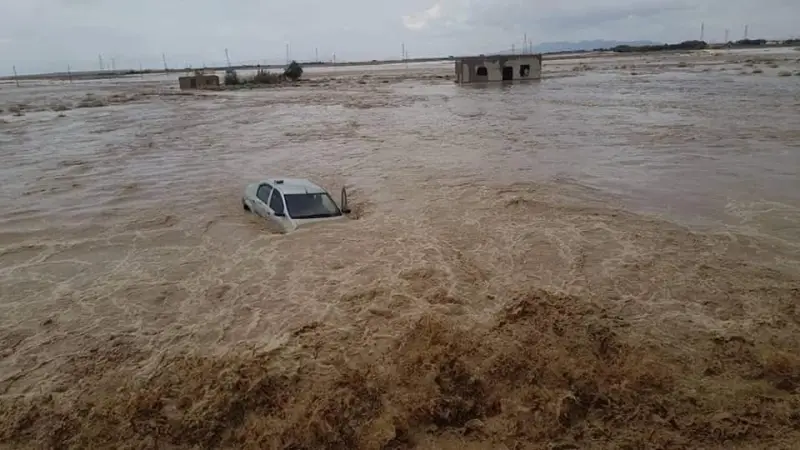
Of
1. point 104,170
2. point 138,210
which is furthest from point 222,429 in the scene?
point 104,170

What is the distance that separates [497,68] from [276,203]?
54.7 metres

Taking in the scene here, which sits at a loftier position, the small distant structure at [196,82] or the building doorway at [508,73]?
the small distant structure at [196,82]

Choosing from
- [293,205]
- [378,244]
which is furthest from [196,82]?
[378,244]

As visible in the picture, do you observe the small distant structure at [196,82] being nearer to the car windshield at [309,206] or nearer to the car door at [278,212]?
the car door at [278,212]

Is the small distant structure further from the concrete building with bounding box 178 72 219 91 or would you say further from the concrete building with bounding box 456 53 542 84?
the concrete building with bounding box 456 53 542 84

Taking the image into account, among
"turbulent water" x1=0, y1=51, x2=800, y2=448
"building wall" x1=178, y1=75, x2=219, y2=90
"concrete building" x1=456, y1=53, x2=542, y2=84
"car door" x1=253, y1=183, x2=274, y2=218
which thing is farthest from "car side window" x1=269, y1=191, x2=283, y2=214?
"building wall" x1=178, y1=75, x2=219, y2=90

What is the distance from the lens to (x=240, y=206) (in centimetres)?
1491

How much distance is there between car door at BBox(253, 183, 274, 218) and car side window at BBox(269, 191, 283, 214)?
0.45 feet

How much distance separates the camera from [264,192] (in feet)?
42.4

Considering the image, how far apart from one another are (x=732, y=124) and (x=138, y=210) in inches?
1082

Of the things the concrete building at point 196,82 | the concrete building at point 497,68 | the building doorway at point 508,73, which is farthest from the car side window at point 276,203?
the concrete building at point 196,82

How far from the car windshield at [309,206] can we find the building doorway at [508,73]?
55093 mm

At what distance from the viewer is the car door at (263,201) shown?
41.4 ft

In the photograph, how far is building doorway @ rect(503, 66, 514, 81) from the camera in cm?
6253
